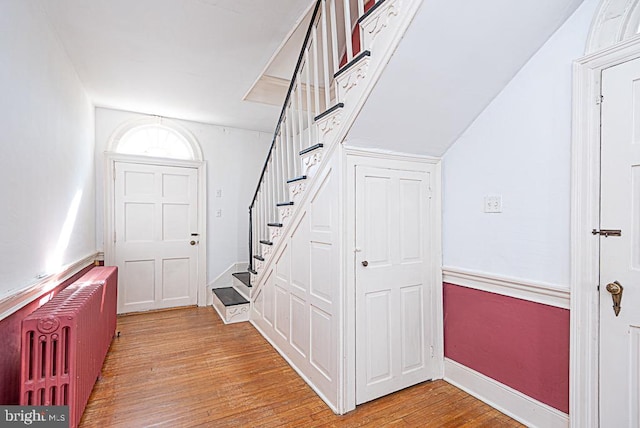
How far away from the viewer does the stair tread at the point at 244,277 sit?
387cm

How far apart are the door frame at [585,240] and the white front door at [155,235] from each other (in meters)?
4.12

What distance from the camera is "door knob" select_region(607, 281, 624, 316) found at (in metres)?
1.46

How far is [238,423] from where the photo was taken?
6.08 ft

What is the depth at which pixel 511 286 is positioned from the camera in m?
1.91

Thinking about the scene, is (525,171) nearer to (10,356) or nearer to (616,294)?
(616,294)

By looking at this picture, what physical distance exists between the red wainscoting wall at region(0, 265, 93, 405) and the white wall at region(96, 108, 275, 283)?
275 centimetres

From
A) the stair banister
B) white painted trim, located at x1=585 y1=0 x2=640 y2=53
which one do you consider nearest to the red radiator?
the stair banister

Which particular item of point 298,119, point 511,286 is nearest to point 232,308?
point 298,119

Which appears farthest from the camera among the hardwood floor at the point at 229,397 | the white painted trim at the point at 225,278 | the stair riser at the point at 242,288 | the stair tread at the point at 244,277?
the white painted trim at the point at 225,278

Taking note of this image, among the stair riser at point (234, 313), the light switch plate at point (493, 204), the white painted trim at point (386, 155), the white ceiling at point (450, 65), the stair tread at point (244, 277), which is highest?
the white ceiling at point (450, 65)

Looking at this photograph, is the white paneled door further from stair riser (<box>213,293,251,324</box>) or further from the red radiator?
stair riser (<box>213,293,251,324</box>)

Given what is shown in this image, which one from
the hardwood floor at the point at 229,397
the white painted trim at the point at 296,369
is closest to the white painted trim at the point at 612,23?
the hardwood floor at the point at 229,397

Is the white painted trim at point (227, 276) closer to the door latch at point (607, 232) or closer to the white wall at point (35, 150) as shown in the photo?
the white wall at point (35, 150)

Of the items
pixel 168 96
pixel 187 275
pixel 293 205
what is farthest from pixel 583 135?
pixel 187 275
